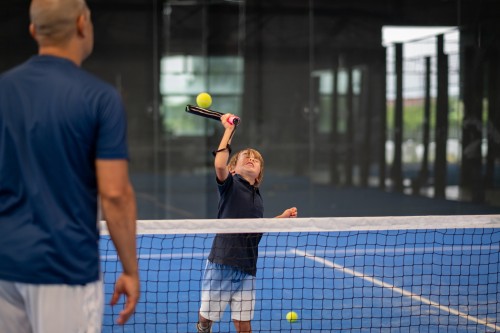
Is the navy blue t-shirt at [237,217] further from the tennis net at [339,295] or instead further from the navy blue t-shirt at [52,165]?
the navy blue t-shirt at [52,165]

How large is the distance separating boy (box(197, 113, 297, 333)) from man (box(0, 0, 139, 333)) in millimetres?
2522

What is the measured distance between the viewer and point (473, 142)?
564 inches

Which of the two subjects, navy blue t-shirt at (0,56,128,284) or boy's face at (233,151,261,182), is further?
boy's face at (233,151,261,182)

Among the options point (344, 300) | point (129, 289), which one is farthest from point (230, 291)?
point (129, 289)

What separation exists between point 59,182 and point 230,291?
2.89 m

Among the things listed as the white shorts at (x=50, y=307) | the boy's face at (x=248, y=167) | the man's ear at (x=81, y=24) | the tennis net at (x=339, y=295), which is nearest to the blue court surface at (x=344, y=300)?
the tennis net at (x=339, y=295)

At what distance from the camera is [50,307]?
253cm

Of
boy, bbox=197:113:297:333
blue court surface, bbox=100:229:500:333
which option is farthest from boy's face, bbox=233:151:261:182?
blue court surface, bbox=100:229:500:333

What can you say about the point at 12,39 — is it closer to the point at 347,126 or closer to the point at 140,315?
the point at 347,126

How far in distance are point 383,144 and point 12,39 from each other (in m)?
6.18

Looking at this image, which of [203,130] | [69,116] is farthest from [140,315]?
[203,130]

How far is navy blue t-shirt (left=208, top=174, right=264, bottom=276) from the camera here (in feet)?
17.2

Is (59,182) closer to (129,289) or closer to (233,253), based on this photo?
(129,289)

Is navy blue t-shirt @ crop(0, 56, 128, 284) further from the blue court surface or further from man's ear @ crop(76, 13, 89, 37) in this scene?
the blue court surface
